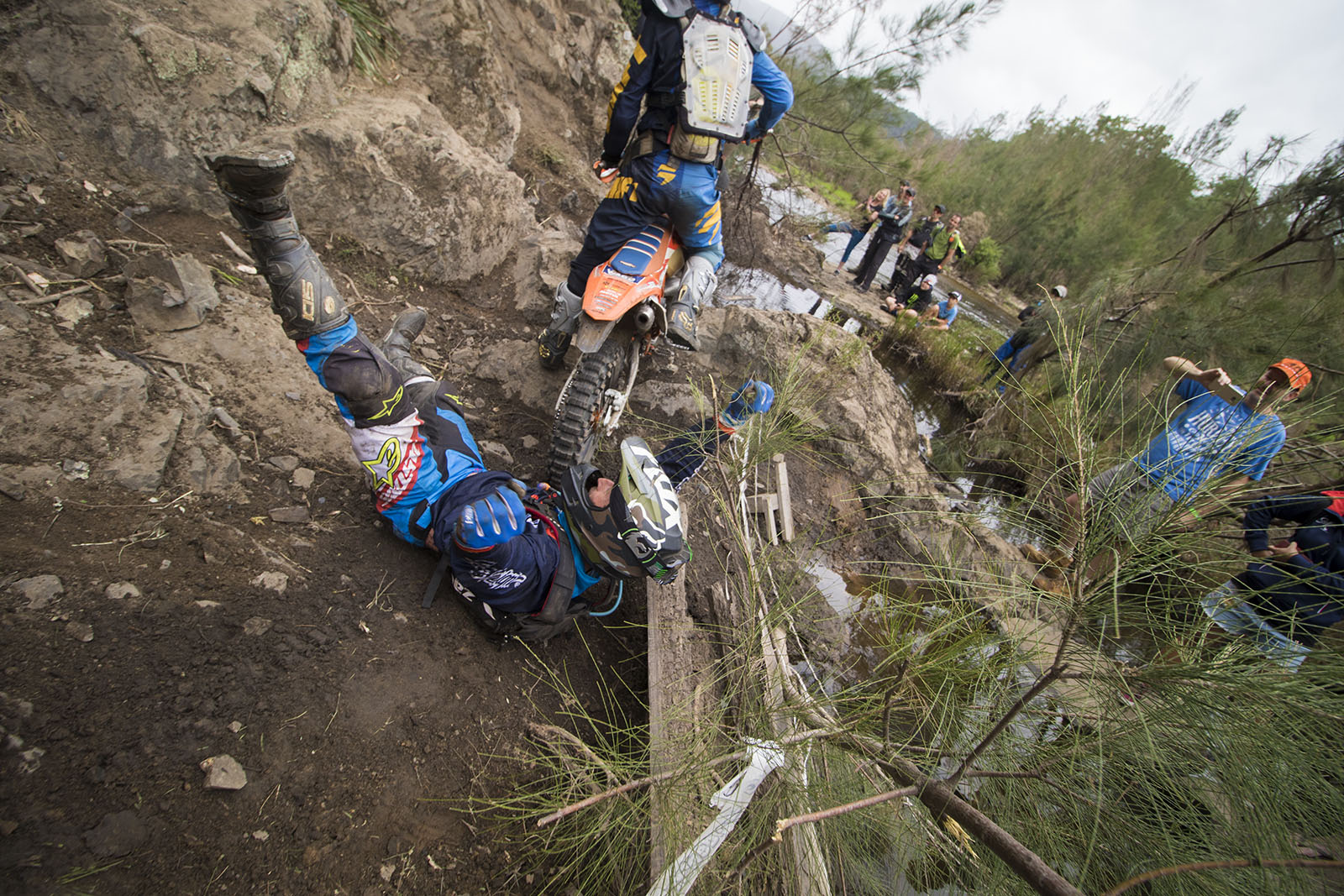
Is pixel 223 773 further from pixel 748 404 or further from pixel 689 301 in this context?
pixel 689 301

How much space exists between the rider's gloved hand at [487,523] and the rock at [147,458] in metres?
0.97

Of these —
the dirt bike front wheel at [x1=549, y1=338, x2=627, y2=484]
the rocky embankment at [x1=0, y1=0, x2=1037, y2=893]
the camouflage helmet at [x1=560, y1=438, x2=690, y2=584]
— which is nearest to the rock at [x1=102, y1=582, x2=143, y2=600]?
the rocky embankment at [x1=0, y1=0, x2=1037, y2=893]

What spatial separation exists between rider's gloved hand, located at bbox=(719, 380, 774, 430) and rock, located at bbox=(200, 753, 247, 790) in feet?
6.06

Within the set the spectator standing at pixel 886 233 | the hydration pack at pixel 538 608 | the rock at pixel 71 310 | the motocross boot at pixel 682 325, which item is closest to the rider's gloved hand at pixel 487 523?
the hydration pack at pixel 538 608

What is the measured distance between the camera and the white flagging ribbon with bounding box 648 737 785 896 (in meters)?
1.12

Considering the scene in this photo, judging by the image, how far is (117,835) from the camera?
1.10 metres

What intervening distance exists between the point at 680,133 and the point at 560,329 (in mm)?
1266

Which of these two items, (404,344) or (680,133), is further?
(680,133)

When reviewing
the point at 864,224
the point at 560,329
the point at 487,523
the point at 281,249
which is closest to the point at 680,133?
the point at 560,329

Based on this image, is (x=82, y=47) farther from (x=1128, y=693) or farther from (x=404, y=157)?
(x=1128, y=693)

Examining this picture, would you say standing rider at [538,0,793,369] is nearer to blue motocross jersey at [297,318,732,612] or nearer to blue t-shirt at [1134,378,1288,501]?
blue motocross jersey at [297,318,732,612]

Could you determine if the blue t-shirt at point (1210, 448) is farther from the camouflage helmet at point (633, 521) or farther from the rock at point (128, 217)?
the rock at point (128, 217)

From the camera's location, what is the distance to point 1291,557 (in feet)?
4.80

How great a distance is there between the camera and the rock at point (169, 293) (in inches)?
82.2
